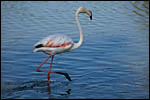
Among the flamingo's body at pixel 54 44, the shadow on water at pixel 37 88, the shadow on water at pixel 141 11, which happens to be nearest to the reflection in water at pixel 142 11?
the shadow on water at pixel 141 11

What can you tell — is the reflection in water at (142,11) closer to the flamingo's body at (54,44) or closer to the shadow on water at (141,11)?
the shadow on water at (141,11)

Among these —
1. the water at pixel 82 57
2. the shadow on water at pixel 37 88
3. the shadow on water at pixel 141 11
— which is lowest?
the shadow on water at pixel 37 88

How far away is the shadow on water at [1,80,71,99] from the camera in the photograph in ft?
24.1

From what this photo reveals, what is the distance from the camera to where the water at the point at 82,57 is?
7.68 metres

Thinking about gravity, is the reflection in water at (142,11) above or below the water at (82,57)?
above

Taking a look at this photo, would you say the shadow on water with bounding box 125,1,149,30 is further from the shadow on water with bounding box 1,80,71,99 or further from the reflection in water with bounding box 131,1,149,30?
the shadow on water with bounding box 1,80,71,99

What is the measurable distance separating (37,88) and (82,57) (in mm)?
2571

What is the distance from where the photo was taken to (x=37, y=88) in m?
7.73

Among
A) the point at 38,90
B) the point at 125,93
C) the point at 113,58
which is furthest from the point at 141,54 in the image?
the point at 38,90

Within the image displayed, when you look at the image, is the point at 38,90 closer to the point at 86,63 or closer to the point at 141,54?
the point at 86,63

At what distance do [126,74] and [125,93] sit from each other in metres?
1.25

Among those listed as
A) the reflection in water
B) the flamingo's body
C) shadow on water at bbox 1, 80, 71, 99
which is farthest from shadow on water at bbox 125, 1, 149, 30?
shadow on water at bbox 1, 80, 71, 99

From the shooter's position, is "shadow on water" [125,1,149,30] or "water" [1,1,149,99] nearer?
"water" [1,1,149,99]

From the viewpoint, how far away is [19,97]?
716cm
